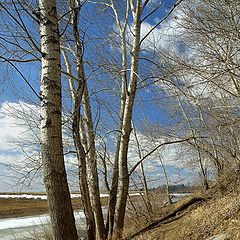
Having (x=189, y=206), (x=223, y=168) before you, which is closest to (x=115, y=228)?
(x=189, y=206)

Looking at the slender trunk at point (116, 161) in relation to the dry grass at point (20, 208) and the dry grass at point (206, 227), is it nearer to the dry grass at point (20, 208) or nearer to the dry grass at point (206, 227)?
the dry grass at point (206, 227)

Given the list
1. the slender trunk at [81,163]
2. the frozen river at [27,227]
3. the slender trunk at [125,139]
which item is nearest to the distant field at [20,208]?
the frozen river at [27,227]

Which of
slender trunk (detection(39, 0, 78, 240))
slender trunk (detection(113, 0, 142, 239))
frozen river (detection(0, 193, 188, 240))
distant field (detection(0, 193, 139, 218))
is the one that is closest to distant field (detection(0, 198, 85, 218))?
distant field (detection(0, 193, 139, 218))

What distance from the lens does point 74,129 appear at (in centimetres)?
427

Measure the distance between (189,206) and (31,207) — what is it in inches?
687

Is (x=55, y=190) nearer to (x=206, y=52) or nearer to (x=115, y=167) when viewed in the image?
(x=206, y=52)

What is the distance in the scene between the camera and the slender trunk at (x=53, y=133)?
9.63ft

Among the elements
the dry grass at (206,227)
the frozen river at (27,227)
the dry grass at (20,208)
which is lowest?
the dry grass at (206,227)

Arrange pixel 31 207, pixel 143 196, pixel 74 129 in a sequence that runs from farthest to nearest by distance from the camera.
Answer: pixel 31 207, pixel 143 196, pixel 74 129

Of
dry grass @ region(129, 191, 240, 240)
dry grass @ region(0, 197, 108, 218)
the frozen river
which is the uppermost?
dry grass @ region(0, 197, 108, 218)

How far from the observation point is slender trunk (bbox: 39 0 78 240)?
2.94 m

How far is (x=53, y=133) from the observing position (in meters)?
3.06

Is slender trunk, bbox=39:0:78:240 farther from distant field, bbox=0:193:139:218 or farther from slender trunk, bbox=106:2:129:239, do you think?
distant field, bbox=0:193:139:218

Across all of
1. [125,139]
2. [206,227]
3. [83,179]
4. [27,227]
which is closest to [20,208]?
[27,227]
